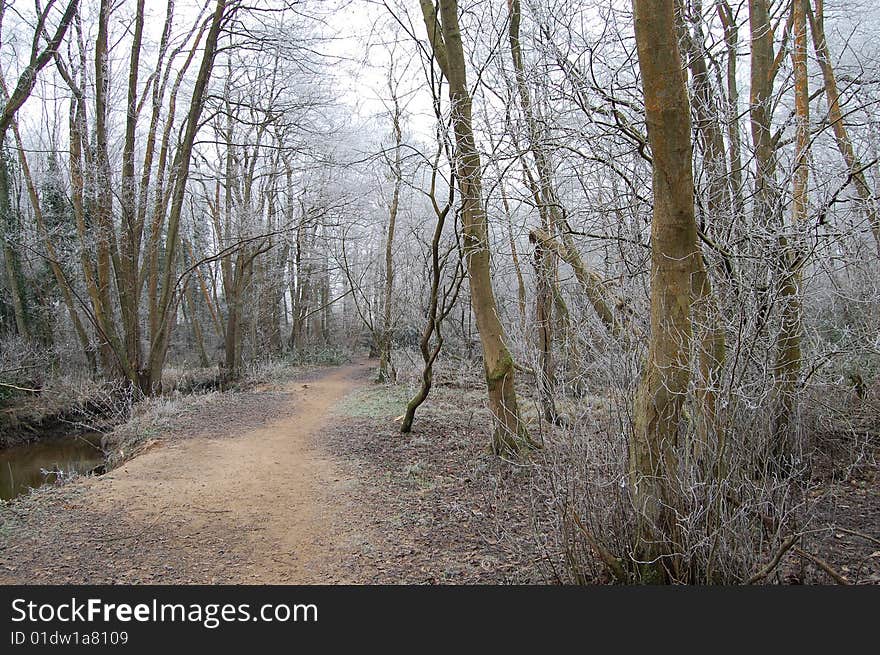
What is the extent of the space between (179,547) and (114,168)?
9.47 meters

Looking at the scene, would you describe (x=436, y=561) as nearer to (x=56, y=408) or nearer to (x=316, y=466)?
(x=316, y=466)

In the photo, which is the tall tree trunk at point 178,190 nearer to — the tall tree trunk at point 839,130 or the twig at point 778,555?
the tall tree trunk at point 839,130

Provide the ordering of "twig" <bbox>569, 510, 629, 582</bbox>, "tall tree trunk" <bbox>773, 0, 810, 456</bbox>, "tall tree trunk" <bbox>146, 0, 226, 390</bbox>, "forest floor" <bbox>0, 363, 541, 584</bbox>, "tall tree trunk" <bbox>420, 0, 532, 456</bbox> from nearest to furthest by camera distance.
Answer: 1. "twig" <bbox>569, 510, 629, 582</bbox>
2. "tall tree trunk" <bbox>773, 0, 810, 456</bbox>
3. "forest floor" <bbox>0, 363, 541, 584</bbox>
4. "tall tree trunk" <bbox>420, 0, 532, 456</bbox>
5. "tall tree trunk" <bbox>146, 0, 226, 390</bbox>

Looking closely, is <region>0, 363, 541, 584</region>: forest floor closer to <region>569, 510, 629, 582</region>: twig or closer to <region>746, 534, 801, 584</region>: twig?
<region>569, 510, 629, 582</region>: twig

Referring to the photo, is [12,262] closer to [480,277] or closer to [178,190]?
[178,190]

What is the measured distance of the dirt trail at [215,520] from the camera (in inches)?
151

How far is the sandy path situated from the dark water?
6.63ft

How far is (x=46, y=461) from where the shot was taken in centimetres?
897

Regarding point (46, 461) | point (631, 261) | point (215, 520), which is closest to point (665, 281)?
point (631, 261)

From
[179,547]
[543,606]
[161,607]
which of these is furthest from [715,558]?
[179,547]

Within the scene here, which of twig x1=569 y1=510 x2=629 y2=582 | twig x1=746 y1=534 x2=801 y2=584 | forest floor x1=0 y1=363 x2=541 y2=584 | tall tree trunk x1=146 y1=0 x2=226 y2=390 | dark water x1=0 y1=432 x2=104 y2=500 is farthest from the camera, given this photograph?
tall tree trunk x1=146 y1=0 x2=226 y2=390

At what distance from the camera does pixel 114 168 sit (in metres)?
10.9

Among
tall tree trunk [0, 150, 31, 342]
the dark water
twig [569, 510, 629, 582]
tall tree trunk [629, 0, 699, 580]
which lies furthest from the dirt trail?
tall tree trunk [0, 150, 31, 342]

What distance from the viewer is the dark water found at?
25.0 feet
